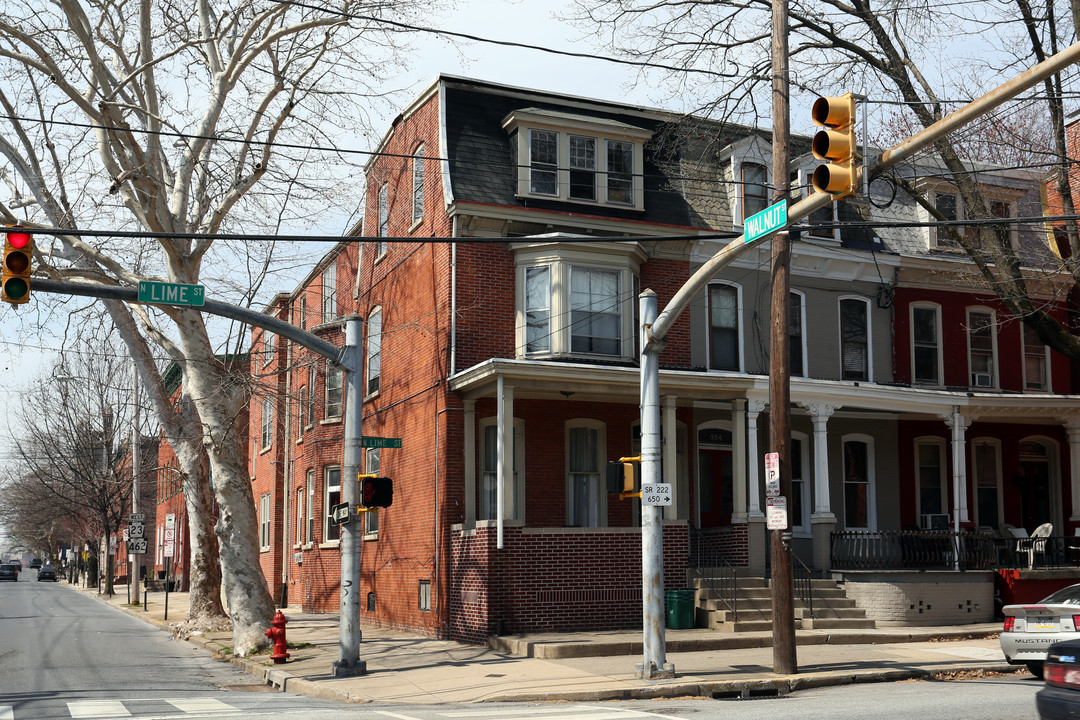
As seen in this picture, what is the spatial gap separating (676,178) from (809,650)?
10.8m

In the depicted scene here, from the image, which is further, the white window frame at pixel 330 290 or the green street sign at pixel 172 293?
the white window frame at pixel 330 290

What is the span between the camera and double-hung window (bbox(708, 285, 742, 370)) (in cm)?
2342

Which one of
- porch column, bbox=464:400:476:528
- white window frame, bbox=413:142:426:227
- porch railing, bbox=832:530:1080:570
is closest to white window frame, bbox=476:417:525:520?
porch column, bbox=464:400:476:528

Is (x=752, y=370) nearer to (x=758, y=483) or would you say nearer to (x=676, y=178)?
(x=758, y=483)

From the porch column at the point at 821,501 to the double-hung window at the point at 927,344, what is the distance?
3925mm

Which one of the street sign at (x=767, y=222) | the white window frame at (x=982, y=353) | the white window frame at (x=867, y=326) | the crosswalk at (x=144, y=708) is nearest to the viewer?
the street sign at (x=767, y=222)

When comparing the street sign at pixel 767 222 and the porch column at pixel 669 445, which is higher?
the street sign at pixel 767 222

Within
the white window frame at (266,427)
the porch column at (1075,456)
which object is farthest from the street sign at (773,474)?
the white window frame at (266,427)

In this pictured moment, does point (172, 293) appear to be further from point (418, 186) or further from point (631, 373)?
point (418, 186)

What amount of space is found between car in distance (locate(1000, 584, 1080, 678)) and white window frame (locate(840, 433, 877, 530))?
34.8 ft

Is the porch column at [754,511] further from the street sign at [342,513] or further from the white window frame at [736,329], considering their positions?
the street sign at [342,513]

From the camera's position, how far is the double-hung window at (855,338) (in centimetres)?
2466

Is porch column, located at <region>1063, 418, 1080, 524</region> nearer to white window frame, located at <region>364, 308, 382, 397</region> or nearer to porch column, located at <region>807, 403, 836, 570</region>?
porch column, located at <region>807, 403, 836, 570</region>

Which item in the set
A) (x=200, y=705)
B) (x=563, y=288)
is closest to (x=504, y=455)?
(x=563, y=288)
